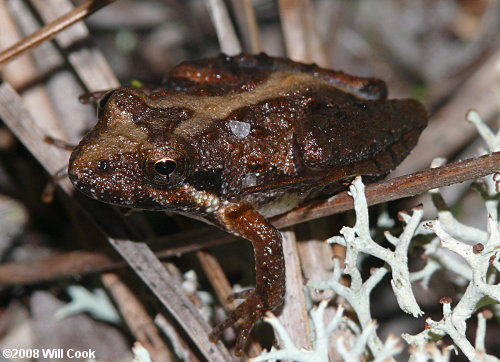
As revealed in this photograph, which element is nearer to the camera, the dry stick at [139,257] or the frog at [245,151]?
the frog at [245,151]

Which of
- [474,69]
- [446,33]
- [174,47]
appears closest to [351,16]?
[446,33]

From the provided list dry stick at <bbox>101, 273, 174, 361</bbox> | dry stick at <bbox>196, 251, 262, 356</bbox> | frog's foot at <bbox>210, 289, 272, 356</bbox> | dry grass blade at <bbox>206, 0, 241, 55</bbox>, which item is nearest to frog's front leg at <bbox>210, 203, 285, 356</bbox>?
frog's foot at <bbox>210, 289, 272, 356</bbox>

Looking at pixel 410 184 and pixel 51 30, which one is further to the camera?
pixel 51 30

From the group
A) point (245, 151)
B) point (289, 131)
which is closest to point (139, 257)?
point (245, 151)

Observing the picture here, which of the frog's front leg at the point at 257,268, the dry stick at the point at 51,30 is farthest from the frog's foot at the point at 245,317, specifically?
the dry stick at the point at 51,30

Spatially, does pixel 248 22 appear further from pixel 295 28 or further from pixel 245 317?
pixel 245 317

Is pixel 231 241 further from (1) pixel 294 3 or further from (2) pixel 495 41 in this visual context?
(2) pixel 495 41

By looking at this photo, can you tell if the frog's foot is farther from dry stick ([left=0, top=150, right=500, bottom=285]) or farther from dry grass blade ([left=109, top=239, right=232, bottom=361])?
dry stick ([left=0, top=150, right=500, bottom=285])

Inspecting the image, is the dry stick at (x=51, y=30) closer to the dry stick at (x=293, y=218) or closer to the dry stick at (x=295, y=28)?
the dry stick at (x=293, y=218)
